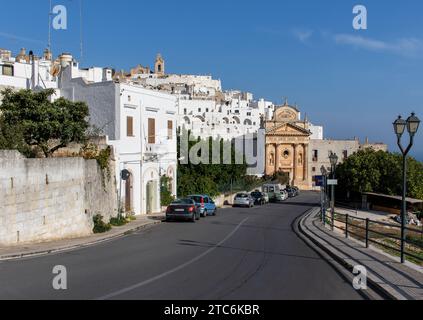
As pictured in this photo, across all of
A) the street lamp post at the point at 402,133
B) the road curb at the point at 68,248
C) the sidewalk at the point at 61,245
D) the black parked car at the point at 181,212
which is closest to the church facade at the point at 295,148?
the black parked car at the point at 181,212

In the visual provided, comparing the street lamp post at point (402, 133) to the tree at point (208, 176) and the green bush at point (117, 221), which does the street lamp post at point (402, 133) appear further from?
the tree at point (208, 176)

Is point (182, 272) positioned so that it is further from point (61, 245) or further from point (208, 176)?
point (208, 176)

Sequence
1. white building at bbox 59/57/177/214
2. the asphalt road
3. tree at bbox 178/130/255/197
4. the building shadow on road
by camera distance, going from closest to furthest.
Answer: the asphalt road → the building shadow on road → white building at bbox 59/57/177/214 → tree at bbox 178/130/255/197

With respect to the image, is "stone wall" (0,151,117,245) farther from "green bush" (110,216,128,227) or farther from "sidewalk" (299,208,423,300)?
"sidewalk" (299,208,423,300)

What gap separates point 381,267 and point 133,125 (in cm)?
2180

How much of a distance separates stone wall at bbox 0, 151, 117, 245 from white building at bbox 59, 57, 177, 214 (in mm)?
7348

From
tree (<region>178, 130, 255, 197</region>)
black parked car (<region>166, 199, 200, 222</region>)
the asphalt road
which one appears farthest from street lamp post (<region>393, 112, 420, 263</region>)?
tree (<region>178, 130, 255, 197</region>)

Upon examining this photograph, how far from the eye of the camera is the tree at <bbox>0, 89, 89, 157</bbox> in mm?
23000

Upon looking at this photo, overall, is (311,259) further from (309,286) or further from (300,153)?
(300,153)

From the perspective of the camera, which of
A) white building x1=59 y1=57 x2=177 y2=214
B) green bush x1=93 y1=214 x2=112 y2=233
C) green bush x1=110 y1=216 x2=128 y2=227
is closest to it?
green bush x1=93 y1=214 x2=112 y2=233

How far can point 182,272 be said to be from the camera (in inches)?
502

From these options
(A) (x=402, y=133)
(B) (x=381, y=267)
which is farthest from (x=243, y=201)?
(B) (x=381, y=267)

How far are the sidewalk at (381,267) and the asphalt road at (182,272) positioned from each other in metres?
0.61

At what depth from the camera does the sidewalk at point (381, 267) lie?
1045 centimetres
